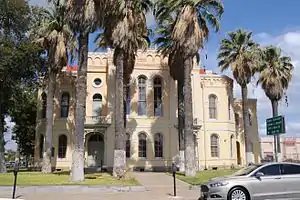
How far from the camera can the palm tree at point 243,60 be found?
3494 cm

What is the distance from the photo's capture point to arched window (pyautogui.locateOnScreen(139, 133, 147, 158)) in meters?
36.5

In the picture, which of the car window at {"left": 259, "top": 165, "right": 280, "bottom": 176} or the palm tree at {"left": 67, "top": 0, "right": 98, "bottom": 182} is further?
the palm tree at {"left": 67, "top": 0, "right": 98, "bottom": 182}

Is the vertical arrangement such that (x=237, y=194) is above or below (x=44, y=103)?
below

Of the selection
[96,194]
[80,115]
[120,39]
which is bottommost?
[96,194]

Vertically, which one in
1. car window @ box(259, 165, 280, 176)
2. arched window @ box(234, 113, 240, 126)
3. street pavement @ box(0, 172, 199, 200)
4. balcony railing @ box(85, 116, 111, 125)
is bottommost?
street pavement @ box(0, 172, 199, 200)

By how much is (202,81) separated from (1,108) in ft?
58.9

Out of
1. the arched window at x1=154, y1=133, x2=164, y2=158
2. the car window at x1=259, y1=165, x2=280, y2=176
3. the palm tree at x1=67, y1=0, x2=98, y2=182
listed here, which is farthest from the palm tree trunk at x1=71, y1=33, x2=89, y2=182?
the arched window at x1=154, y1=133, x2=164, y2=158

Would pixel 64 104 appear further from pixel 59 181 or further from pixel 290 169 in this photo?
pixel 290 169

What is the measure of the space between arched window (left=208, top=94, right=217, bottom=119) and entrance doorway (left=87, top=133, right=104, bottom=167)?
1041cm

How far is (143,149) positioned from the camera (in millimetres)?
36594

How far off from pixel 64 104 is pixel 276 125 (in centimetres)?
Result: 2224

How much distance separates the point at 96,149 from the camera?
36656 mm

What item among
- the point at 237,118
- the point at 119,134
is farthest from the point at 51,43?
the point at 237,118

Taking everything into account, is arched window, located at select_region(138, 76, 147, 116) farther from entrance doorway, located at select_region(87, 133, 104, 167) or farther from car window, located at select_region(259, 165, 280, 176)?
car window, located at select_region(259, 165, 280, 176)
